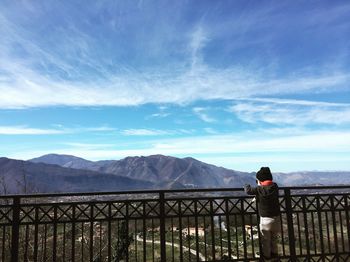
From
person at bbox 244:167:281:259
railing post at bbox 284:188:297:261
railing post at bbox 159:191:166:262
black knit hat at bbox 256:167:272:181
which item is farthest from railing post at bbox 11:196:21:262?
railing post at bbox 284:188:297:261

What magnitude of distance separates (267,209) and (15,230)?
17.7ft

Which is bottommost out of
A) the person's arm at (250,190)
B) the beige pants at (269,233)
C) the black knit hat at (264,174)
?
the beige pants at (269,233)

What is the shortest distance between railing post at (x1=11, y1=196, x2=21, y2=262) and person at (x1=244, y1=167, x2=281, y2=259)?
4.95 meters

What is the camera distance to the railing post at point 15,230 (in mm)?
7037

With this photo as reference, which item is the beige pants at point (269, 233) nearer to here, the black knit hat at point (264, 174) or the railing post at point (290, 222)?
the railing post at point (290, 222)

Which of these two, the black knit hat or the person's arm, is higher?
the black knit hat

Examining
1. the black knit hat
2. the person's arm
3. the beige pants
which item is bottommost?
the beige pants

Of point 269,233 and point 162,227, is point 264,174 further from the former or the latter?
point 162,227

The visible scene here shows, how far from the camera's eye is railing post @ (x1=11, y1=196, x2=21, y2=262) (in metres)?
7.04

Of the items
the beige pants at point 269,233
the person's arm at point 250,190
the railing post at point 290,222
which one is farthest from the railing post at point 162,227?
the railing post at point 290,222

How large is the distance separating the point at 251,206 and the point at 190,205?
1505mm

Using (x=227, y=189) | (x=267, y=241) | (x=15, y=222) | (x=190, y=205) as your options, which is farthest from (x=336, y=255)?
(x=15, y=222)

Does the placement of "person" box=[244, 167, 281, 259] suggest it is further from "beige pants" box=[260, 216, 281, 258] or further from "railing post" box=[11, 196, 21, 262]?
"railing post" box=[11, 196, 21, 262]

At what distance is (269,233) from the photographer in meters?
7.90
